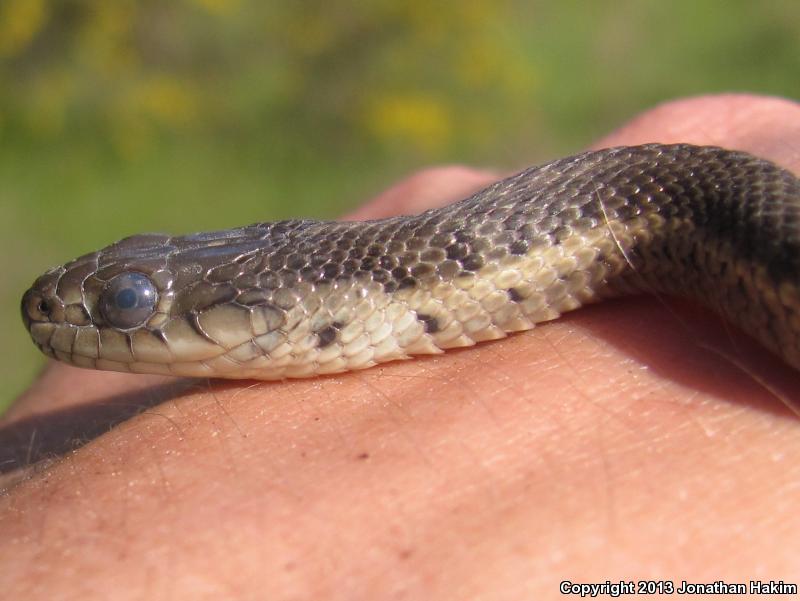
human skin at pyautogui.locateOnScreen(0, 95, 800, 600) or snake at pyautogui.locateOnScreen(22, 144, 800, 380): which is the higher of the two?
snake at pyautogui.locateOnScreen(22, 144, 800, 380)

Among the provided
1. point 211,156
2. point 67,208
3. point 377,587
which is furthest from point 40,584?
point 211,156

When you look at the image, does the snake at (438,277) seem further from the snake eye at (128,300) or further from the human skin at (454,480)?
the human skin at (454,480)

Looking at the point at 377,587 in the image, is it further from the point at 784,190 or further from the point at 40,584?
the point at 784,190

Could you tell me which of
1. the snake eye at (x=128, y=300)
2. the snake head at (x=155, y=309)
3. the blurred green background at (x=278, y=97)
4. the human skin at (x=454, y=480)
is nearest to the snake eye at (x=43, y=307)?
the snake head at (x=155, y=309)

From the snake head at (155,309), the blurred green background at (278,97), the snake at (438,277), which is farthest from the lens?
the blurred green background at (278,97)

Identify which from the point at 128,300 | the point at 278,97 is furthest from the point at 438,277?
the point at 278,97

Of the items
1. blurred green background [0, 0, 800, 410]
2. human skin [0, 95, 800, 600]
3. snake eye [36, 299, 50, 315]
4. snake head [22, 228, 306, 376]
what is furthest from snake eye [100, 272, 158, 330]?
blurred green background [0, 0, 800, 410]

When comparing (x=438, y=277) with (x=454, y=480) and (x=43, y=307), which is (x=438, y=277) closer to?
(x=454, y=480)

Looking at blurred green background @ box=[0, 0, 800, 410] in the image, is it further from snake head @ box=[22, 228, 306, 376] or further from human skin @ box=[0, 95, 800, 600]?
human skin @ box=[0, 95, 800, 600]
